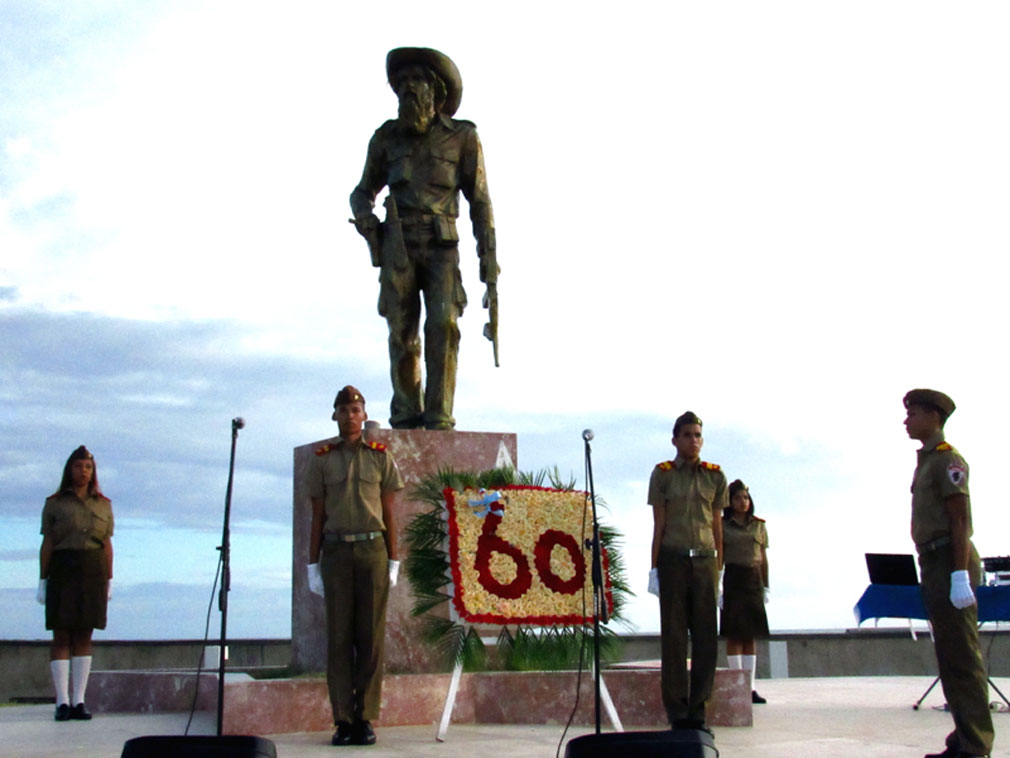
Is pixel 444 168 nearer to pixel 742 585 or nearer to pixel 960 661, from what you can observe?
pixel 742 585

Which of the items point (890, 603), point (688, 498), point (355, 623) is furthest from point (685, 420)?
point (890, 603)

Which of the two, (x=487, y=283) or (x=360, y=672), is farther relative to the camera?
(x=487, y=283)

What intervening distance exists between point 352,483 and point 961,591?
3.20 meters

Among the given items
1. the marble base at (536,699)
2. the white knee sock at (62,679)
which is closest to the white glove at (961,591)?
the marble base at (536,699)

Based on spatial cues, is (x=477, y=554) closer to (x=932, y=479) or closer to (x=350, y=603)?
(x=350, y=603)

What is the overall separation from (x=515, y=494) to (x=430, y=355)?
74.1 inches

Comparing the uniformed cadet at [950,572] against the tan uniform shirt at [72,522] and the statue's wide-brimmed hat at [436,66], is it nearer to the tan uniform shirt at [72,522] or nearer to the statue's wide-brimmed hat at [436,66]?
the statue's wide-brimmed hat at [436,66]

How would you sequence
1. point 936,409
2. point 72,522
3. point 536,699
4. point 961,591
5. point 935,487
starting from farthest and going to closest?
point 72,522
point 536,699
point 936,409
point 935,487
point 961,591

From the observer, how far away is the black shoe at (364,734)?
6.62 m

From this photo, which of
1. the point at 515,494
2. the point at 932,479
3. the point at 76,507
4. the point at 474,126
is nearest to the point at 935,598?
the point at 932,479

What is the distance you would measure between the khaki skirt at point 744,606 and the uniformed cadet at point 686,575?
271 cm

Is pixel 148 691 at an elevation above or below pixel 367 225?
below

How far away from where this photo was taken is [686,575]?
278 inches

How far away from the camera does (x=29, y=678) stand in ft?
45.0
